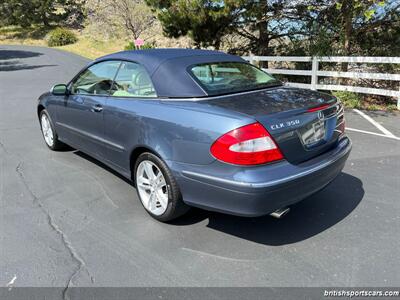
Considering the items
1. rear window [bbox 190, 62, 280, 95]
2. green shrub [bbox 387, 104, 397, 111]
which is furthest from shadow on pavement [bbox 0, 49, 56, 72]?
rear window [bbox 190, 62, 280, 95]

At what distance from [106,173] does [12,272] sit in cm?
216

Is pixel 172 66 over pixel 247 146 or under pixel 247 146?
over

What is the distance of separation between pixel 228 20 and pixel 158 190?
10.9m

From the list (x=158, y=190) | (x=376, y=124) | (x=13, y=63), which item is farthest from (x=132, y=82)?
(x=13, y=63)

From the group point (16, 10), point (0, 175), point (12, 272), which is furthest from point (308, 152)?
point (16, 10)

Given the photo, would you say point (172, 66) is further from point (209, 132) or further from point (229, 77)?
point (209, 132)

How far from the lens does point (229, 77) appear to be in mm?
3938

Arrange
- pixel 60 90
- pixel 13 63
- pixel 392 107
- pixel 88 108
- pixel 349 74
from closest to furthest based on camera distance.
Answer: pixel 88 108 < pixel 60 90 < pixel 392 107 < pixel 349 74 < pixel 13 63

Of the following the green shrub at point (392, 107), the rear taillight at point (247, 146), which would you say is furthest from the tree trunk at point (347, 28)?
the rear taillight at point (247, 146)

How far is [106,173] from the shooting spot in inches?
196

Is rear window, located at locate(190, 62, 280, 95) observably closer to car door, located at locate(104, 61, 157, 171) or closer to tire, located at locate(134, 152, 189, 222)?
car door, located at locate(104, 61, 157, 171)

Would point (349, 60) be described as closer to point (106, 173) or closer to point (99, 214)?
point (106, 173)

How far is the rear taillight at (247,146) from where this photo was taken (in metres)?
2.86

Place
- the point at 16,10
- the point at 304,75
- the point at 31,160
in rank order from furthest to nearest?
the point at 16,10 < the point at 304,75 < the point at 31,160
